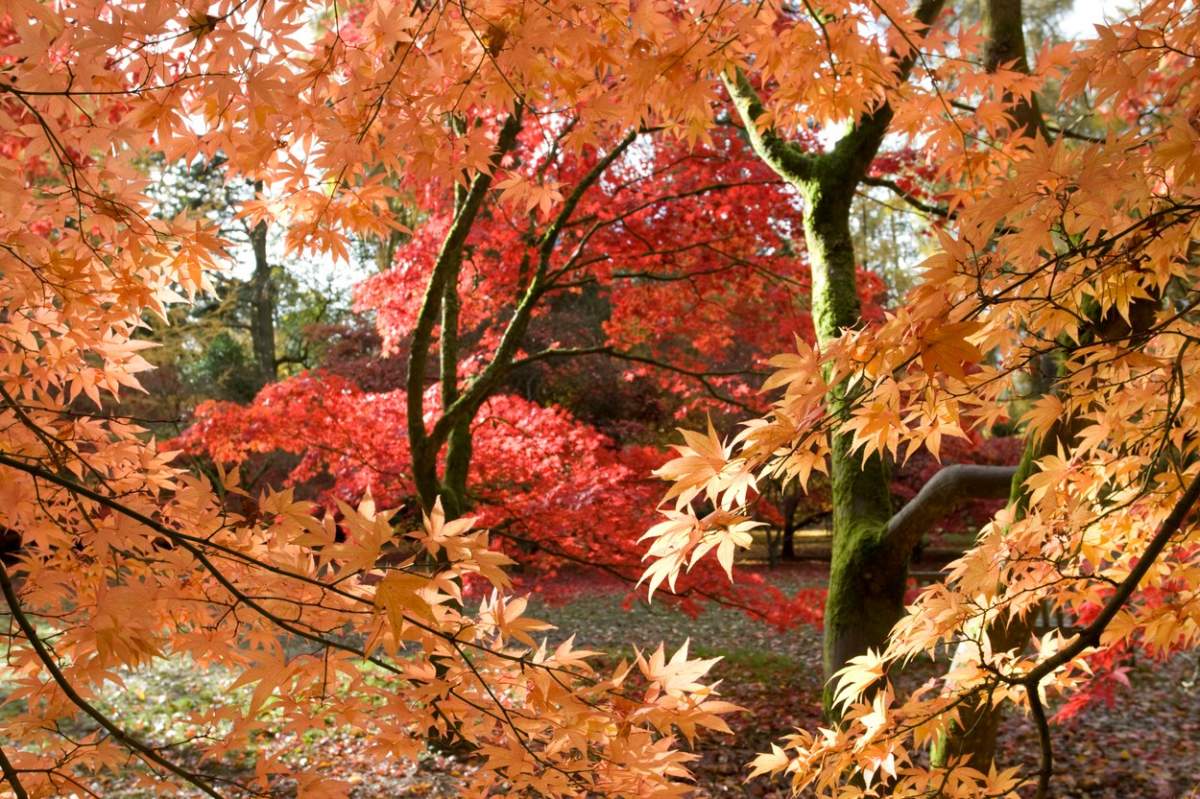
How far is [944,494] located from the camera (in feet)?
9.11

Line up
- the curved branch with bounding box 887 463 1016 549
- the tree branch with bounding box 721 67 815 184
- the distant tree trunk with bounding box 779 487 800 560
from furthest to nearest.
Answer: the distant tree trunk with bounding box 779 487 800 560, the tree branch with bounding box 721 67 815 184, the curved branch with bounding box 887 463 1016 549

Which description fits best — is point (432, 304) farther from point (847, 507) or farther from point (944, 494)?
point (944, 494)

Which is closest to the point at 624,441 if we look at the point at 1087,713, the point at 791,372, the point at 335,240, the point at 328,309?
the point at 1087,713

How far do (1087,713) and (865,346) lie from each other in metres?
5.89

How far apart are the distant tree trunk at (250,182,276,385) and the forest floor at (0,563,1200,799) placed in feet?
24.6

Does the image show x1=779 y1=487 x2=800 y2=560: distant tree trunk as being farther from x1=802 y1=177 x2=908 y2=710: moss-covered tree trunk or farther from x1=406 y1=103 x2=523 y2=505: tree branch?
x1=802 y1=177 x2=908 y2=710: moss-covered tree trunk

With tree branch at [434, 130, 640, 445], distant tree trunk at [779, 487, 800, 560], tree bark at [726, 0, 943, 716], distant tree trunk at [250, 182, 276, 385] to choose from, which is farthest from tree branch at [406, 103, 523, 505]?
distant tree trunk at [250, 182, 276, 385]

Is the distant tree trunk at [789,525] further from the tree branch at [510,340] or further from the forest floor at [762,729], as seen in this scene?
the tree branch at [510,340]

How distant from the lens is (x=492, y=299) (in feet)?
19.0

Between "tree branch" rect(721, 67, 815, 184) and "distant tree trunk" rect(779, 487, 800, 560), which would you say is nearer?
"tree branch" rect(721, 67, 815, 184)

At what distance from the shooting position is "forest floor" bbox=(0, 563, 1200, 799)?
4.39 metres

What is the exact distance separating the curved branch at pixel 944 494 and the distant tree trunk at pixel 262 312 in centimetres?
1184

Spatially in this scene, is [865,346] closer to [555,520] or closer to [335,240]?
[335,240]

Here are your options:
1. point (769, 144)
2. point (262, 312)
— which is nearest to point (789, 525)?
point (262, 312)
